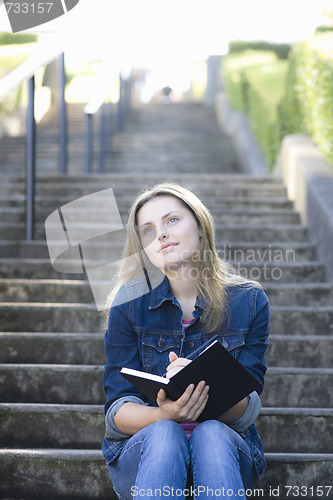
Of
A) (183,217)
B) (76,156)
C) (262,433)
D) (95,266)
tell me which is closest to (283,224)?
(95,266)

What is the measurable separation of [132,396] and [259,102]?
6.09m

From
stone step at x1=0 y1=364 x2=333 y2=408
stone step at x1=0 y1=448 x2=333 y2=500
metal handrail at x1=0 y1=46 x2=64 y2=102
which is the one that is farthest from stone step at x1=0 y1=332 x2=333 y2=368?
metal handrail at x1=0 y1=46 x2=64 y2=102

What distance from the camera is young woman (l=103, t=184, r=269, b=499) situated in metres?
1.98

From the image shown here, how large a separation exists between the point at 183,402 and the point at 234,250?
2.51 meters

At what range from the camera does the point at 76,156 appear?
8.86 m

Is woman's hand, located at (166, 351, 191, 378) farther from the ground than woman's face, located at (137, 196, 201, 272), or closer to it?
closer to it

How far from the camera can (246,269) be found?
4184 millimetres

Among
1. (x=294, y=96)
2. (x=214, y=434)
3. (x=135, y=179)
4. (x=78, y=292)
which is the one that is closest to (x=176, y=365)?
(x=214, y=434)

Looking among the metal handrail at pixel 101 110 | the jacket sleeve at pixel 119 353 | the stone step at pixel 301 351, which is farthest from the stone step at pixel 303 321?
the metal handrail at pixel 101 110

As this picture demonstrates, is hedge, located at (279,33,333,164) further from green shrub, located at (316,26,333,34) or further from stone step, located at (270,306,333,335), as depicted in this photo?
green shrub, located at (316,26,333,34)

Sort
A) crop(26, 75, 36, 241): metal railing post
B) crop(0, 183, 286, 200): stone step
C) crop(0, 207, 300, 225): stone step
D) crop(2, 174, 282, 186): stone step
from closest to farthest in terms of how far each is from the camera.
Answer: crop(26, 75, 36, 241): metal railing post, crop(0, 207, 300, 225): stone step, crop(0, 183, 286, 200): stone step, crop(2, 174, 282, 186): stone step

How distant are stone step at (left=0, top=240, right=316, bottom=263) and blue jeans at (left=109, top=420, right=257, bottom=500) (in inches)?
94.2

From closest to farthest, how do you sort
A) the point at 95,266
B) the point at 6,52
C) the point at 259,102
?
1. the point at 95,266
2. the point at 259,102
3. the point at 6,52

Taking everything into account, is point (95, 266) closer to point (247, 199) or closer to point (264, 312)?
point (247, 199)
